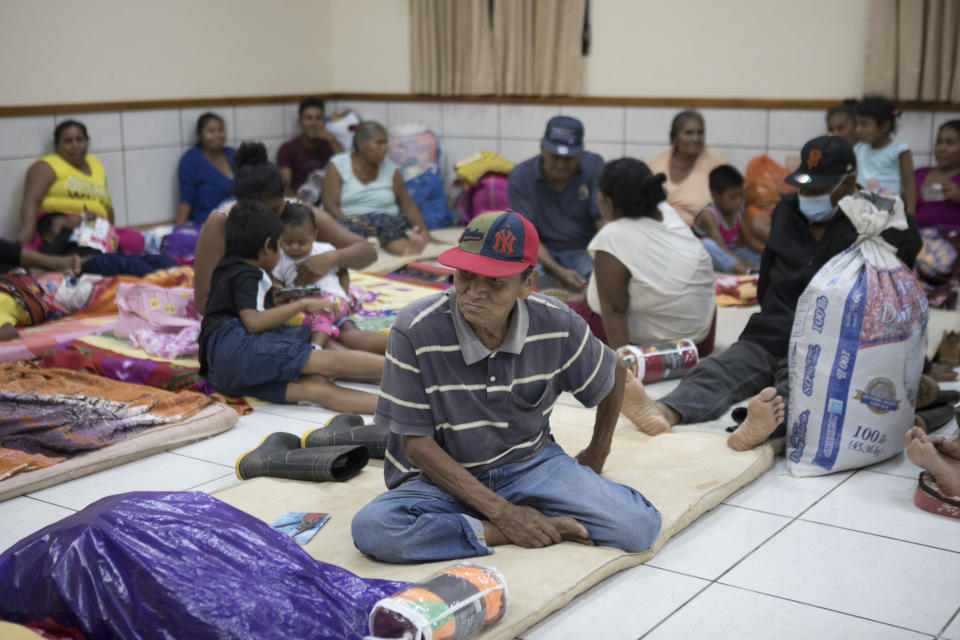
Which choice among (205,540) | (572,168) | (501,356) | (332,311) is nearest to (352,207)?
(572,168)

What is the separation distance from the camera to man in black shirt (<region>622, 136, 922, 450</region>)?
3512mm

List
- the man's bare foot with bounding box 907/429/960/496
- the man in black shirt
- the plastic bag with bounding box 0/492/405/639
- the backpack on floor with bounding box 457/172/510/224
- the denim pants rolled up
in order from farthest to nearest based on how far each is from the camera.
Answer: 1. the backpack on floor with bounding box 457/172/510/224
2. the denim pants rolled up
3. the man in black shirt
4. the man's bare foot with bounding box 907/429/960/496
5. the plastic bag with bounding box 0/492/405/639

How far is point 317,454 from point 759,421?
1.43m

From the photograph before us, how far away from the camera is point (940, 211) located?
585 cm

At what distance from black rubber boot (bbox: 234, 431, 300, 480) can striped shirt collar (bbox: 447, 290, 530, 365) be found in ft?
3.34

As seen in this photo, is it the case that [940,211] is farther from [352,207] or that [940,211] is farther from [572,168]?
[352,207]

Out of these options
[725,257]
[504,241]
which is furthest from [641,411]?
[725,257]

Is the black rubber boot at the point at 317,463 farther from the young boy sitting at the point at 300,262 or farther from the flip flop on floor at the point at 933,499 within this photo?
the flip flop on floor at the point at 933,499

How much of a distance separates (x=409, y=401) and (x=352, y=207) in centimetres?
477

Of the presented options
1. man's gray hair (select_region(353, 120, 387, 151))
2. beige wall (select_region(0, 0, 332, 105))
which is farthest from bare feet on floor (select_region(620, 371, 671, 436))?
beige wall (select_region(0, 0, 332, 105))

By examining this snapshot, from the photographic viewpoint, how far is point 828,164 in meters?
3.58

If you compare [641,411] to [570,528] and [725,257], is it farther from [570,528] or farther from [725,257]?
[725,257]

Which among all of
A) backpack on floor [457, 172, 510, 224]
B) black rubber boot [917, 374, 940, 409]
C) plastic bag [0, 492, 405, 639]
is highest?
backpack on floor [457, 172, 510, 224]

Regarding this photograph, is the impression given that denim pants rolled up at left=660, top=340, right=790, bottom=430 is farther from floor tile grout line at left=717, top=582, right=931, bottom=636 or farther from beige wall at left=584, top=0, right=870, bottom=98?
beige wall at left=584, top=0, right=870, bottom=98
